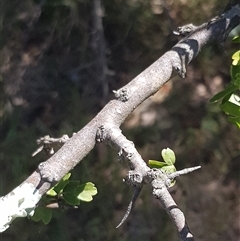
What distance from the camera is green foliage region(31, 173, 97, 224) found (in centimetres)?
130

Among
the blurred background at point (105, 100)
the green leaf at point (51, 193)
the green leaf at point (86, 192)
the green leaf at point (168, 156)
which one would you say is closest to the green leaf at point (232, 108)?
the green leaf at point (168, 156)

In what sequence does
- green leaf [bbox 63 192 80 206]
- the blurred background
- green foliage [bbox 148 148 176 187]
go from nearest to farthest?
green foliage [bbox 148 148 176 187]
green leaf [bbox 63 192 80 206]
the blurred background

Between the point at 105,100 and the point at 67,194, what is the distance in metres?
1.08

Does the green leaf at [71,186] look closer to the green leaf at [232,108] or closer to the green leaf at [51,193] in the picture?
the green leaf at [51,193]

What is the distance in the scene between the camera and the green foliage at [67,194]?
130 centimetres

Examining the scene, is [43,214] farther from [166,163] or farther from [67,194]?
[166,163]

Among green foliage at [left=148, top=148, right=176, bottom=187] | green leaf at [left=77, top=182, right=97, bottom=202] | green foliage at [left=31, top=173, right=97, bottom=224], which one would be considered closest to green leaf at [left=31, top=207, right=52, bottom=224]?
green foliage at [left=31, top=173, right=97, bottom=224]

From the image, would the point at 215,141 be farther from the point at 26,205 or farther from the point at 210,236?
the point at 26,205

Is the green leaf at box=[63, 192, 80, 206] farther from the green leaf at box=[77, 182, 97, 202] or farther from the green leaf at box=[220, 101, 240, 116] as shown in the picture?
the green leaf at box=[220, 101, 240, 116]

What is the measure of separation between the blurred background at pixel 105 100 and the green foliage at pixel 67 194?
0.70 m

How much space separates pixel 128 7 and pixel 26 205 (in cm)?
135

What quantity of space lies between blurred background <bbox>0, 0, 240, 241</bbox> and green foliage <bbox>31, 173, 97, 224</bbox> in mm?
702

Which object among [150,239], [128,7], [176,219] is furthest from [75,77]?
[176,219]

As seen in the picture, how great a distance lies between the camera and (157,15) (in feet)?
7.38
